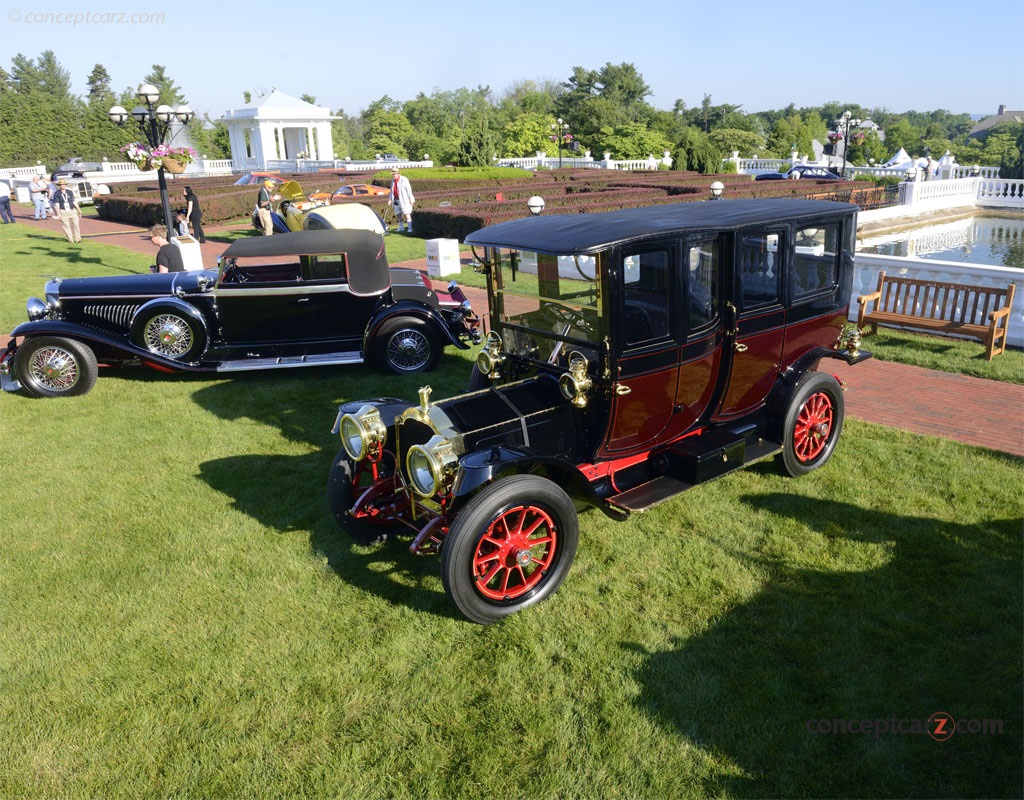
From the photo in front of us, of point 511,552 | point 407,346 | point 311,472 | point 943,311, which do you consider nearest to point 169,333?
point 407,346

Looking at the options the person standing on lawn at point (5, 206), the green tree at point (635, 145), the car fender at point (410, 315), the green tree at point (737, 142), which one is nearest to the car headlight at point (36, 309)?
the car fender at point (410, 315)

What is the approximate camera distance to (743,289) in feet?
17.1

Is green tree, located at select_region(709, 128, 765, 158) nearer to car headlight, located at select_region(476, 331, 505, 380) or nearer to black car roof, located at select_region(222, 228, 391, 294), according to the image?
black car roof, located at select_region(222, 228, 391, 294)

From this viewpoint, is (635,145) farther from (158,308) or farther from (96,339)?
(96,339)

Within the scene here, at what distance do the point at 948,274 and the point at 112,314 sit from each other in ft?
35.4

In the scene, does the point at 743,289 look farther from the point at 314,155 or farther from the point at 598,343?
the point at 314,155

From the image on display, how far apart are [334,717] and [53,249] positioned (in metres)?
19.7

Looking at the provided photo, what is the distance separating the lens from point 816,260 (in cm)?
577

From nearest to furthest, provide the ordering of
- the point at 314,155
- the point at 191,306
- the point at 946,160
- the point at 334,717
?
1. the point at 334,717
2. the point at 191,306
3. the point at 946,160
4. the point at 314,155

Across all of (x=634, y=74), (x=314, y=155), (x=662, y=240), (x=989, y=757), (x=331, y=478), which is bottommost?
(x=989, y=757)

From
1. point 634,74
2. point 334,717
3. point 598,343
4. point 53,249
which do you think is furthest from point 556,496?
point 634,74

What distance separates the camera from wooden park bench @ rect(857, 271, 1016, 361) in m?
8.57

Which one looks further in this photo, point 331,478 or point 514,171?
point 514,171

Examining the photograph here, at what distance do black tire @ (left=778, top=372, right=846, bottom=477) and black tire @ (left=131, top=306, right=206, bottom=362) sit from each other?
261 inches
